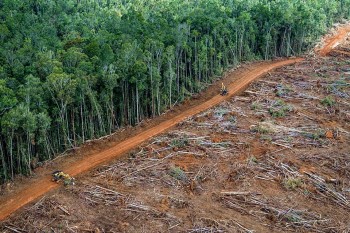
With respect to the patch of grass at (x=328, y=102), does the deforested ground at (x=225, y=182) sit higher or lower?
lower

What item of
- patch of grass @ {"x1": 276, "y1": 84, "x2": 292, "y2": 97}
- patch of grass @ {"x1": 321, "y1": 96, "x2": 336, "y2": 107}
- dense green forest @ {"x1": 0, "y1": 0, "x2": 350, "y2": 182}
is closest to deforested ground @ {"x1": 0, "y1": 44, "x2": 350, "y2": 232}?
patch of grass @ {"x1": 321, "y1": 96, "x2": 336, "y2": 107}

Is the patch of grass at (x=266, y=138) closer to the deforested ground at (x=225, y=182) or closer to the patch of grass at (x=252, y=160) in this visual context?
the deforested ground at (x=225, y=182)

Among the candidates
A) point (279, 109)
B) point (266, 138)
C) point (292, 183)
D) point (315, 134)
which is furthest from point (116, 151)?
point (279, 109)

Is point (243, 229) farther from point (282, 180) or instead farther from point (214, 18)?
point (214, 18)

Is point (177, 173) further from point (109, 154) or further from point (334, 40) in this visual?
point (334, 40)

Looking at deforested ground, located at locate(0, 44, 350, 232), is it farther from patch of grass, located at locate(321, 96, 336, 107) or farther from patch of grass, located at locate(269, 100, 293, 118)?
patch of grass, located at locate(321, 96, 336, 107)

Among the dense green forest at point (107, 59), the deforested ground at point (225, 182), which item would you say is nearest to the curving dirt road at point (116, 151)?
the deforested ground at point (225, 182)
